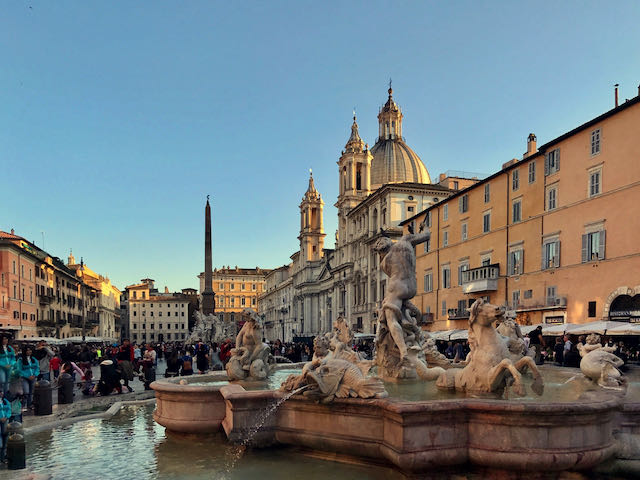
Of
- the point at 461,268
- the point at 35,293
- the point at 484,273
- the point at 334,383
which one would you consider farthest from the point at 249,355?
the point at 35,293

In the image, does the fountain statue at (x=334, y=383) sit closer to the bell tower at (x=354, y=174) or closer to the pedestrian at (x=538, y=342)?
the pedestrian at (x=538, y=342)

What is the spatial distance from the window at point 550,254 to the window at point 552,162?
13.1ft

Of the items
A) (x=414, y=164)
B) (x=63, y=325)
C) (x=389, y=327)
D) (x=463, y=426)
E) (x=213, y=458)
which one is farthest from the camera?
(x=414, y=164)

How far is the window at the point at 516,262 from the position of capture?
31.2 metres

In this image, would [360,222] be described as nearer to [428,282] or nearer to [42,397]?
[428,282]

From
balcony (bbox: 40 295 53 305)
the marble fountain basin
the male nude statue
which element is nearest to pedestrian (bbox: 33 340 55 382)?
the male nude statue

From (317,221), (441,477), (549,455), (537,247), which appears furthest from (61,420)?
(317,221)

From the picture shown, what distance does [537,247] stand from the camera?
2981 cm

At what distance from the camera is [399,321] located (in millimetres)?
Answer: 8383

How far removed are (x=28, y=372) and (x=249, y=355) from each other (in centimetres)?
562

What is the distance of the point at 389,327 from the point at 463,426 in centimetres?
307

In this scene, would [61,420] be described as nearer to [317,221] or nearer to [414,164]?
[414,164]

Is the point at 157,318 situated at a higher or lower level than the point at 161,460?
lower

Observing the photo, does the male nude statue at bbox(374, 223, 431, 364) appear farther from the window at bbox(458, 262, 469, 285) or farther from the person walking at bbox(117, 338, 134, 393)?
the window at bbox(458, 262, 469, 285)
